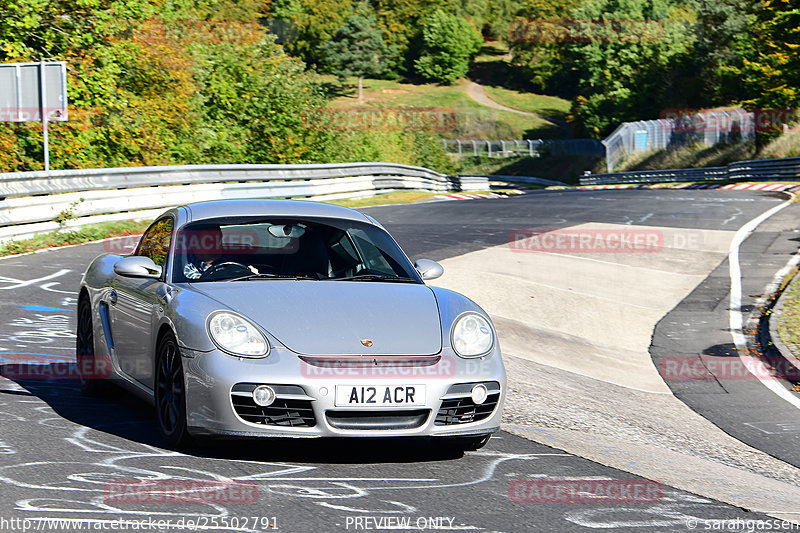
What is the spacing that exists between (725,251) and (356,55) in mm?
112744

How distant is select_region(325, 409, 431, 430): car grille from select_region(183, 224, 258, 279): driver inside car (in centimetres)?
144

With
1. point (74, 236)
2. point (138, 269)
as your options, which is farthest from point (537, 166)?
point (138, 269)

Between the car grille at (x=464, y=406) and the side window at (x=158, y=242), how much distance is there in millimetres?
2144

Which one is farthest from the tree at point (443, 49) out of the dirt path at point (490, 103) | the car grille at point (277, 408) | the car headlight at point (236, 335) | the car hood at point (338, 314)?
the car grille at point (277, 408)

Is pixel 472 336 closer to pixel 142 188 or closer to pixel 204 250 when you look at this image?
pixel 204 250

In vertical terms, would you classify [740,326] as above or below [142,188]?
below

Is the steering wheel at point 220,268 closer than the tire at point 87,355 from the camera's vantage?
Yes

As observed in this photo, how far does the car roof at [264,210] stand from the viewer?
6.94m

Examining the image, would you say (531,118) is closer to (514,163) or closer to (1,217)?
(514,163)

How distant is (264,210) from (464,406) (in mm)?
2119

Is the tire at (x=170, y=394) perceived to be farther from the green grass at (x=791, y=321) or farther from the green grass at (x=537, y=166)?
the green grass at (x=537, y=166)

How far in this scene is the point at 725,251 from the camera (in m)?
18.4

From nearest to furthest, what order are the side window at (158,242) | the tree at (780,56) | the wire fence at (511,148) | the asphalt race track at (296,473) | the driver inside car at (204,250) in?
the asphalt race track at (296,473) < the driver inside car at (204,250) < the side window at (158,242) < the tree at (780,56) < the wire fence at (511,148)

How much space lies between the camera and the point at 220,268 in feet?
21.3
